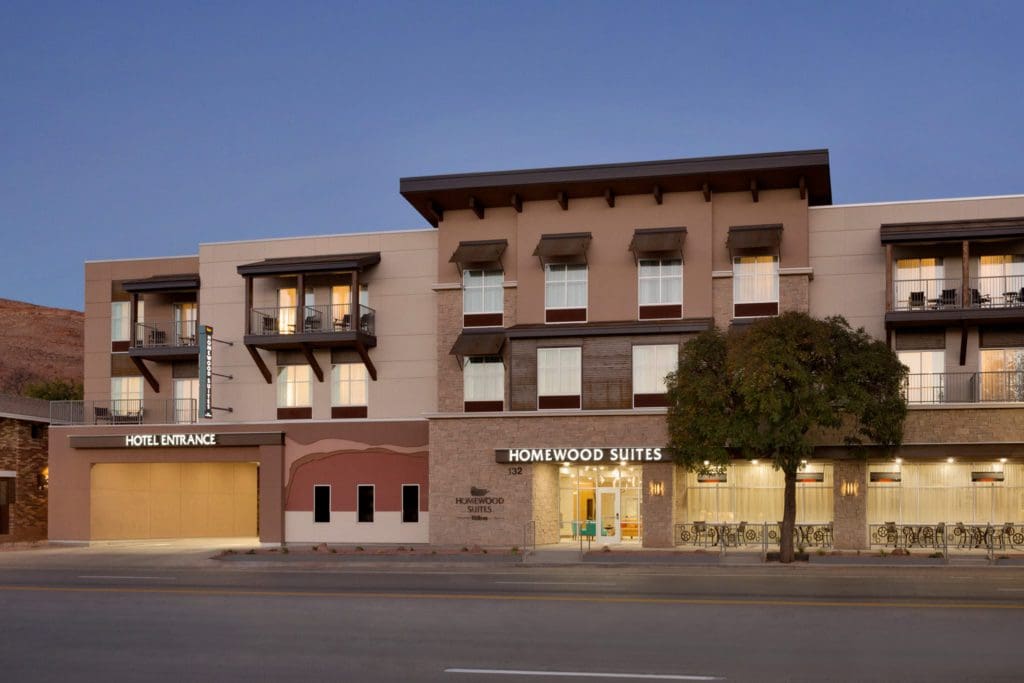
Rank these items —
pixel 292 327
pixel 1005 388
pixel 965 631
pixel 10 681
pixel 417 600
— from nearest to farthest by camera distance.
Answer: pixel 10 681, pixel 965 631, pixel 417 600, pixel 1005 388, pixel 292 327

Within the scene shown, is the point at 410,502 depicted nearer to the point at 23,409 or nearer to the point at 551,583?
the point at 551,583

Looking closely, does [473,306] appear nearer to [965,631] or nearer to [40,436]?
[40,436]

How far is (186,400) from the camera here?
165ft

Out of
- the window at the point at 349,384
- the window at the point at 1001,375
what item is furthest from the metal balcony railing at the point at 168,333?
the window at the point at 1001,375

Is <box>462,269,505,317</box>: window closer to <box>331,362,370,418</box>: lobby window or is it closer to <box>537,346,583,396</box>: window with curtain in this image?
<box>537,346,583,396</box>: window with curtain

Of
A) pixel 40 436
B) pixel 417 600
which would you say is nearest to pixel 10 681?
pixel 417 600

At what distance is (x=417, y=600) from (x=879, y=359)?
62.6ft

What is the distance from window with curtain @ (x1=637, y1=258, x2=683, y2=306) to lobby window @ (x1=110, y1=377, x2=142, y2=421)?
884 inches

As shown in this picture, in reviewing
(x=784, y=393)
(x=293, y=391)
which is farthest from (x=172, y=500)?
(x=784, y=393)

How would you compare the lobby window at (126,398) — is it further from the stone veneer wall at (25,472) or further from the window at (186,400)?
the stone veneer wall at (25,472)

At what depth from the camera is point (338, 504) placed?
47344 mm

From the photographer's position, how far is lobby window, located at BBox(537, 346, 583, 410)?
4359 centimetres

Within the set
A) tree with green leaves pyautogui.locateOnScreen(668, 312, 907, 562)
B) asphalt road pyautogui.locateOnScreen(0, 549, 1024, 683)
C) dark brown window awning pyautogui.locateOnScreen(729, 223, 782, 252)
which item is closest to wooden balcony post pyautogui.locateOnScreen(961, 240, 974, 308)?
tree with green leaves pyautogui.locateOnScreen(668, 312, 907, 562)

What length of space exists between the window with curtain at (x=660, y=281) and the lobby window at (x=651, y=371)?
1.95 m
